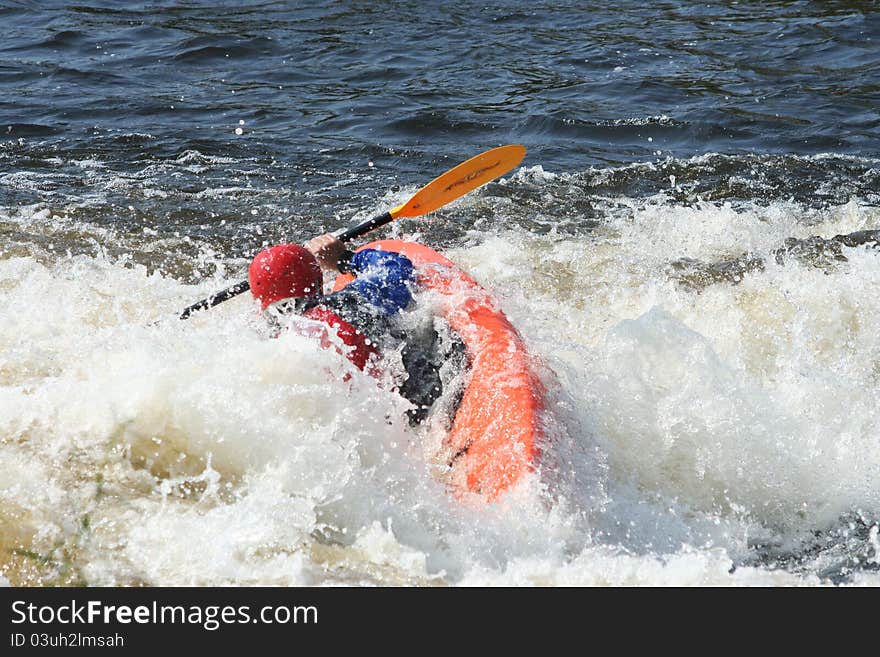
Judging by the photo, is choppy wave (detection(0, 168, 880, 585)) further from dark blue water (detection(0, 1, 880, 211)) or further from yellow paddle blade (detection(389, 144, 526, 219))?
dark blue water (detection(0, 1, 880, 211))

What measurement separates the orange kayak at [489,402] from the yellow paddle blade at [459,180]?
127cm

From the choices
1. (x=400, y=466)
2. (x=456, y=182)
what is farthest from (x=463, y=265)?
(x=400, y=466)

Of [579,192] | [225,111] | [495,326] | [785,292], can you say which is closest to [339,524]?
[495,326]

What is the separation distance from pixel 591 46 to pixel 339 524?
823 centimetres

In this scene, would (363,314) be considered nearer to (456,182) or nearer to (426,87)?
(456,182)

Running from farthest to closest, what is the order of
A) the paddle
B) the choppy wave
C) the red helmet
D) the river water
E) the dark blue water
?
the dark blue water, the paddle, the red helmet, the river water, the choppy wave

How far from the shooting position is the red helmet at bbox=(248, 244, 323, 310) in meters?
4.35

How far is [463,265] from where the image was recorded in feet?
21.6

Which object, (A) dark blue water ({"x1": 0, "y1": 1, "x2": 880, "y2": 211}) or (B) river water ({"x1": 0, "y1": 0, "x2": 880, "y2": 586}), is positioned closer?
(B) river water ({"x1": 0, "y1": 0, "x2": 880, "y2": 586})

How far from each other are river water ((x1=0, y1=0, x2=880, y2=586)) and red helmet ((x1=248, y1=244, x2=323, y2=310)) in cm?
16

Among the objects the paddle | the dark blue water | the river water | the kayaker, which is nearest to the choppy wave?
the river water

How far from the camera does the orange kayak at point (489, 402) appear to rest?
3.87m

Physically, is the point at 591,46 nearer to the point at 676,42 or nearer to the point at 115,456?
the point at 676,42

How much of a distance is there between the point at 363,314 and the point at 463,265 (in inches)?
90.5
